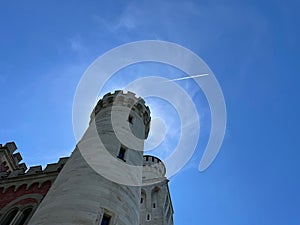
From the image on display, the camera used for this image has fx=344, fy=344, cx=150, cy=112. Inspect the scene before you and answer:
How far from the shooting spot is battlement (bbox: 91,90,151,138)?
21.4m

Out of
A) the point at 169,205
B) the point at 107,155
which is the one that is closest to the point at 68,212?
the point at 107,155

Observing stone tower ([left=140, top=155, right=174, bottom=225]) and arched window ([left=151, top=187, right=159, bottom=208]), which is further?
arched window ([left=151, top=187, right=159, bottom=208])

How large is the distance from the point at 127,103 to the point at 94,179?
805 centimetres

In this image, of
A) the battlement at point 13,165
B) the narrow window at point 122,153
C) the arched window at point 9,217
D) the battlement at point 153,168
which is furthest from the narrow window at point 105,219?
the battlement at point 153,168

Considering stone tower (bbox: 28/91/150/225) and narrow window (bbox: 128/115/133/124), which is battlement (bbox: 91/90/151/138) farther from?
narrow window (bbox: 128/115/133/124)

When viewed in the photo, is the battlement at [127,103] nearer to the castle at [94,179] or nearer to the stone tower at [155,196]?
the castle at [94,179]

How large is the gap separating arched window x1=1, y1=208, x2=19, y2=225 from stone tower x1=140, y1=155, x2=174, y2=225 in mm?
20668

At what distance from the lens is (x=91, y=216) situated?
1211 cm

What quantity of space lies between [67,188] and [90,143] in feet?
11.7

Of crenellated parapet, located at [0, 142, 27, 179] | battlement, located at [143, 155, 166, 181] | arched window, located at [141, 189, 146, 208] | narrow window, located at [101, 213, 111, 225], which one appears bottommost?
narrow window, located at [101, 213, 111, 225]

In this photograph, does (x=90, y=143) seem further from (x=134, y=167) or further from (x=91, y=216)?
(x=91, y=216)

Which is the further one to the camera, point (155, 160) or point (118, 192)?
point (155, 160)

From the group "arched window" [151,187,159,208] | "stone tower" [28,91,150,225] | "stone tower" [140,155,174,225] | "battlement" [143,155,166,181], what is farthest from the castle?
"battlement" [143,155,166,181]

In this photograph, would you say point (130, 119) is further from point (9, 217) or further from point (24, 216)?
point (9, 217)
